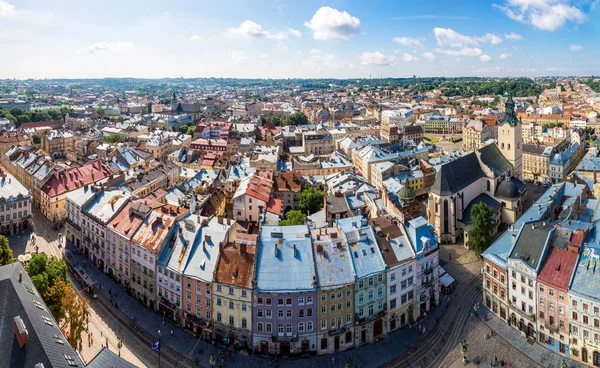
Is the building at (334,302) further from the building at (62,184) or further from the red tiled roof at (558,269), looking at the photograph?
the building at (62,184)

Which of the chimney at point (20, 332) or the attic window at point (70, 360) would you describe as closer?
the attic window at point (70, 360)

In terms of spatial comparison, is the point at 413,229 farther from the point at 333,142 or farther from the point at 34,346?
the point at 333,142

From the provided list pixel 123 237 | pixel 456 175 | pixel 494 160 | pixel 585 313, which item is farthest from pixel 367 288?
pixel 494 160

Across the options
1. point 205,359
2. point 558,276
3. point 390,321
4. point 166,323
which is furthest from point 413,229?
point 166,323

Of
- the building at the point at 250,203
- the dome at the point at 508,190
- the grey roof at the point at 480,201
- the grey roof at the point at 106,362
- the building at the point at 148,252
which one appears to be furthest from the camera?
the dome at the point at 508,190

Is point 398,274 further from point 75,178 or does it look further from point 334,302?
point 75,178

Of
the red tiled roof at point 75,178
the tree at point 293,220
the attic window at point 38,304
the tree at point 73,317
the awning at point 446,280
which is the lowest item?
the awning at point 446,280

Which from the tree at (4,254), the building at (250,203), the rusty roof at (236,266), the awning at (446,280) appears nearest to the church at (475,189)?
the awning at (446,280)
